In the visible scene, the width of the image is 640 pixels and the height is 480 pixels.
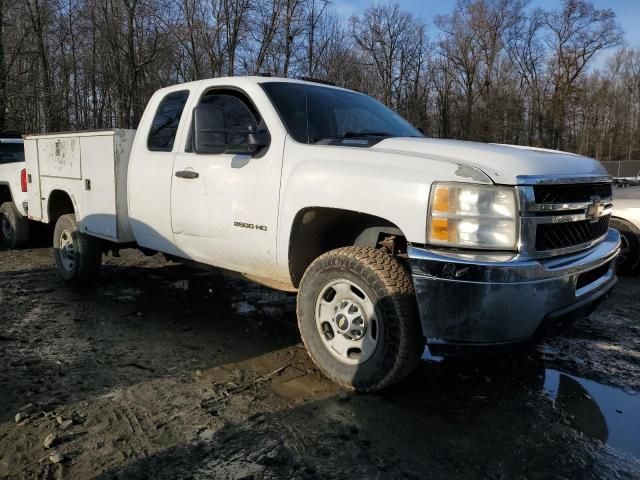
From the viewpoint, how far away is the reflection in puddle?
9.77ft

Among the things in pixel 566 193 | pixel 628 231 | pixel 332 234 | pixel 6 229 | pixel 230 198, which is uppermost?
pixel 566 193

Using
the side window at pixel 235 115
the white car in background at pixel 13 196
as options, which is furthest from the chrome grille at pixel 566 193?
the white car in background at pixel 13 196

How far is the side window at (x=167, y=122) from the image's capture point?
4.66m

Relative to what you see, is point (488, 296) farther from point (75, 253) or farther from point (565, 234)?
point (75, 253)

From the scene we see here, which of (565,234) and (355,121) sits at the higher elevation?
(355,121)

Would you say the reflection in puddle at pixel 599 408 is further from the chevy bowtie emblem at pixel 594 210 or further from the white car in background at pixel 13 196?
the white car in background at pixel 13 196

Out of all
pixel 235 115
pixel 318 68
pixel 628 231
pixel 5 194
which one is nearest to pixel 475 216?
pixel 235 115

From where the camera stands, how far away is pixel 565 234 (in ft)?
10.3

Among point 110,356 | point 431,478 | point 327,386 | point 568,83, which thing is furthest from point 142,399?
point 568,83

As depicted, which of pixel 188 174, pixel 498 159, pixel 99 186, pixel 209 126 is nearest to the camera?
pixel 498 159

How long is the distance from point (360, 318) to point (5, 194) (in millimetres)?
8121

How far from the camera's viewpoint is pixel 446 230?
2883 mm

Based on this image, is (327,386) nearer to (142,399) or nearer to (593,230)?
(142,399)

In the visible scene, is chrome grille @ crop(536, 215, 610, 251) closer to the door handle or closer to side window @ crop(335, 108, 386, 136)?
side window @ crop(335, 108, 386, 136)
